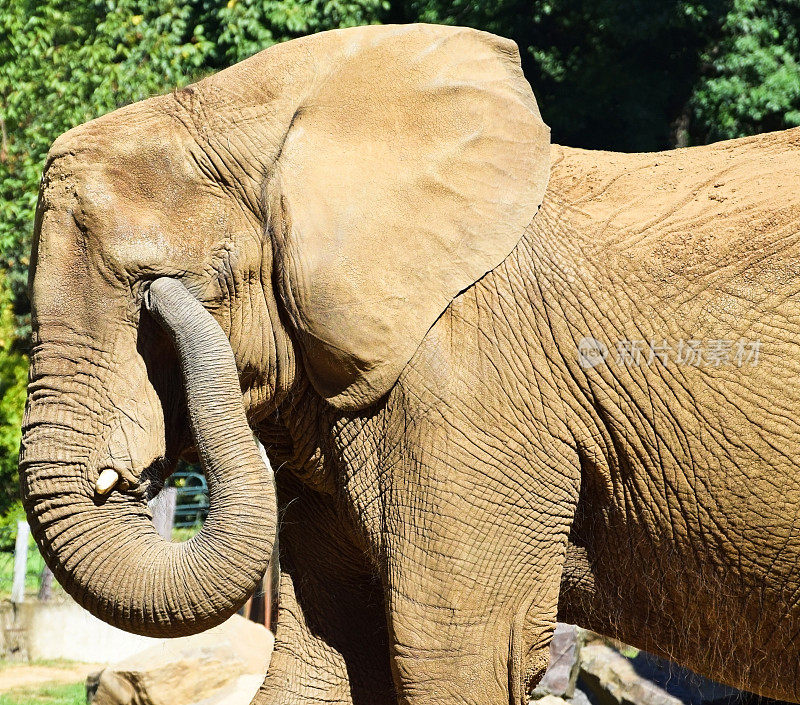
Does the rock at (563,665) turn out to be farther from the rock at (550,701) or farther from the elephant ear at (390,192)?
the elephant ear at (390,192)

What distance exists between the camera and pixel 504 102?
3.78 meters

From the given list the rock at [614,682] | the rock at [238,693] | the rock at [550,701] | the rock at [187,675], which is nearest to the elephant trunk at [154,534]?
the rock at [238,693]

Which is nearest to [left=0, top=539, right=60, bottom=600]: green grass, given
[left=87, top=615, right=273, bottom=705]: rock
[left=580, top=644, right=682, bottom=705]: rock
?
[left=87, top=615, right=273, bottom=705]: rock

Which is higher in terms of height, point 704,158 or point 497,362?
point 704,158

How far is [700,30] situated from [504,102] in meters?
10.4

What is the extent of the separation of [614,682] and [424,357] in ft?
15.6

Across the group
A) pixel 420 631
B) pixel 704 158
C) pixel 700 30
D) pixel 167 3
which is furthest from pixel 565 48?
pixel 420 631

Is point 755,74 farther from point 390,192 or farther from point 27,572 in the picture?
point 27,572

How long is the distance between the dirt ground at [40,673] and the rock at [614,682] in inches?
156

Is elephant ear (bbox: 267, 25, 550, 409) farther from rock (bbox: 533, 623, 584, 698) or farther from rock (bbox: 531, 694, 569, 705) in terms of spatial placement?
rock (bbox: 533, 623, 584, 698)

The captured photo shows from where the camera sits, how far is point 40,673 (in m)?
9.48

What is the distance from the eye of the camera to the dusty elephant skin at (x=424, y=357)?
352 centimetres

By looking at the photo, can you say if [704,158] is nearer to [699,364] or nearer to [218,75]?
[699,364]

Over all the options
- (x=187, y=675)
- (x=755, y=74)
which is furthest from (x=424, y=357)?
(x=755, y=74)
